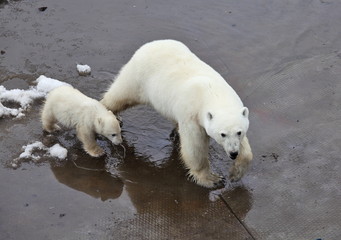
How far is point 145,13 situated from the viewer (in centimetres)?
779

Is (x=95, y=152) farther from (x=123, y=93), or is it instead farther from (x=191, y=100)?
(x=191, y=100)

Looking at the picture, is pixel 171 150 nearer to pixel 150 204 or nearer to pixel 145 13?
pixel 150 204

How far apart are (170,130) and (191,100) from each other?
3.43 feet

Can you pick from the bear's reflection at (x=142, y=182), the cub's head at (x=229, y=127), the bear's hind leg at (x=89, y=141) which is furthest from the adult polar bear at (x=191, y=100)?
the bear's hind leg at (x=89, y=141)

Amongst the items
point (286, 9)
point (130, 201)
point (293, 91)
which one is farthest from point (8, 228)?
point (286, 9)

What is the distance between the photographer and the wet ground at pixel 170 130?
4.61m

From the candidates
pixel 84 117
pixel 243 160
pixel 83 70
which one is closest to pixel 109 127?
pixel 84 117

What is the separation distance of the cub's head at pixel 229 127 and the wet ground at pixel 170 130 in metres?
0.74

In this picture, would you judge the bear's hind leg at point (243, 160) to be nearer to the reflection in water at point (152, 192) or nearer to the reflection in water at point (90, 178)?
the reflection in water at point (152, 192)

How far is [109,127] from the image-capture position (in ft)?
16.8

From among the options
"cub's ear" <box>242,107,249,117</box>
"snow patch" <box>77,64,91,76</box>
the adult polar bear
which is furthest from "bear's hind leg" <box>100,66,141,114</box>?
"cub's ear" <box>242,107,249,117</box>

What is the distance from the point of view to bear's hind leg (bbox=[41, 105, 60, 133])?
545cm

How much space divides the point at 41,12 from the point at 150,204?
4118mm

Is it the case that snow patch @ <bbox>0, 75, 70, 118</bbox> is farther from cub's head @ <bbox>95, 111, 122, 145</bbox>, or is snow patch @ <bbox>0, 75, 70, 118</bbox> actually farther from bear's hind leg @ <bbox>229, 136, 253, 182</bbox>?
bear's hind leg @ <bbox>229, 136, 253, 182</bbox>
